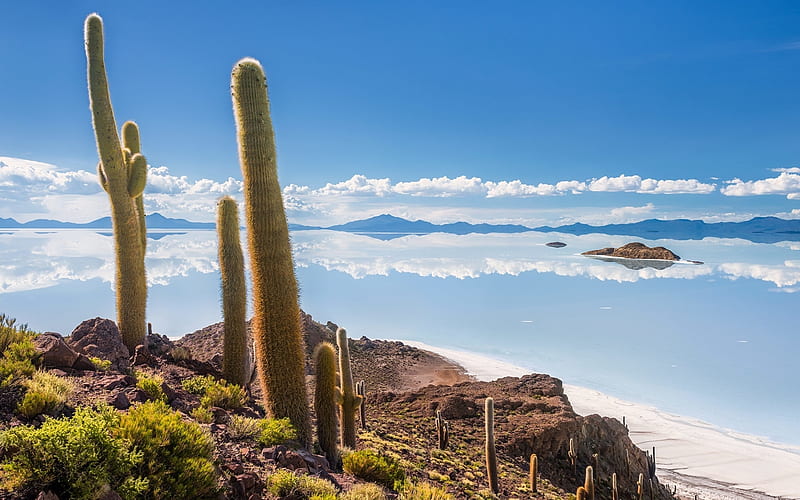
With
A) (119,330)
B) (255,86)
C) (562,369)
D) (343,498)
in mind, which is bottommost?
(562,369)

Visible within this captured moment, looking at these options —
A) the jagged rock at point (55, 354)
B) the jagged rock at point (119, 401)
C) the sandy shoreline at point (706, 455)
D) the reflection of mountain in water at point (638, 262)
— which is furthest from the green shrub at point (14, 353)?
the reflection of mountain in water at point (638, 262)

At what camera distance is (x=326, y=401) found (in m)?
8.48

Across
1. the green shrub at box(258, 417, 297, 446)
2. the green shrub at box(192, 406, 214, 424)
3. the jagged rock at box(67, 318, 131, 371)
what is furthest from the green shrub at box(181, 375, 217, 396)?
the green shrub at box(258, 417, 297, 446)

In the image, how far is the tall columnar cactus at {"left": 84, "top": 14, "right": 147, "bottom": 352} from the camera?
1056 centimetres

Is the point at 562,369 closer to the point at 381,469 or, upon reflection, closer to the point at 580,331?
the point at 580,331

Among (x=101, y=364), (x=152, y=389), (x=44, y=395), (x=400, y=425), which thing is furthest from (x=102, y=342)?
(x=400, y=425)

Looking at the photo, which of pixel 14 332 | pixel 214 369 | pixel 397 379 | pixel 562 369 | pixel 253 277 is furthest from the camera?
pixel 562 369

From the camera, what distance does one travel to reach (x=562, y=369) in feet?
92.2

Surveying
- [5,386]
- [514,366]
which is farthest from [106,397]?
[514,366]

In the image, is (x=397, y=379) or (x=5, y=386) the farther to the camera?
(x=397, y=379)

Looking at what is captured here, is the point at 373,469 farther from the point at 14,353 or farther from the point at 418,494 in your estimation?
the point at 14,353

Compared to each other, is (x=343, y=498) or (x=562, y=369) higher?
(x=343, y=498)

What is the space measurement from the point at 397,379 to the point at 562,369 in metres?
9.76

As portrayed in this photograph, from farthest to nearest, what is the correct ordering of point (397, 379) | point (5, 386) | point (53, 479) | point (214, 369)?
1. point (397, 379)
2. point (214, 369)
3. point (5, 386)
4. point (53, 479)
